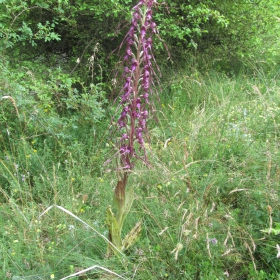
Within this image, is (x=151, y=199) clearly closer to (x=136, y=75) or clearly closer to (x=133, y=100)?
(x=133, y=100)

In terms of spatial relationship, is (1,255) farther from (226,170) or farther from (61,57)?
(61,57)

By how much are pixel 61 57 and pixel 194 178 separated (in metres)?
3.32

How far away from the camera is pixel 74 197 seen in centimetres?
254

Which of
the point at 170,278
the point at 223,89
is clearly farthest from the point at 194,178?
the point at 223,89

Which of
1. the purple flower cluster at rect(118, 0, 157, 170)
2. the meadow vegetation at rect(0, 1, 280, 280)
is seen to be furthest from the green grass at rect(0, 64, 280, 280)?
the purple flower cluster at rect(118, 0, 157, 170)

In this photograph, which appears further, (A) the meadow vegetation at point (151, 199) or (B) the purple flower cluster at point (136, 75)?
(A) the meadow vegetation at point (151, 199)

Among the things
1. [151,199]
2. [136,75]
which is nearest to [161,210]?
[151,199]

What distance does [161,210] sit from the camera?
87.4 inches

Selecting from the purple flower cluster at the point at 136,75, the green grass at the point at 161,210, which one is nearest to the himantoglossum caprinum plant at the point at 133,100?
the purple flower cluster at the point at 136,75

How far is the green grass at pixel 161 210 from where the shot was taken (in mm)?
1811

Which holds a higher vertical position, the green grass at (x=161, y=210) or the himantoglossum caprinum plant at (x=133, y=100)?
the himantoglossum caprinum plant at (x=133, y=100)

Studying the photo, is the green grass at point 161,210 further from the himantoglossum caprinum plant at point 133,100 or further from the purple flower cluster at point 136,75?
the purple flower cluster at point 136,75

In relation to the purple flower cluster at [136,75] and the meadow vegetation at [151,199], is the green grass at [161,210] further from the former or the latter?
the purple flower cluster at [136,75]

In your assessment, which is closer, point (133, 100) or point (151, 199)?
point (133, 100)
